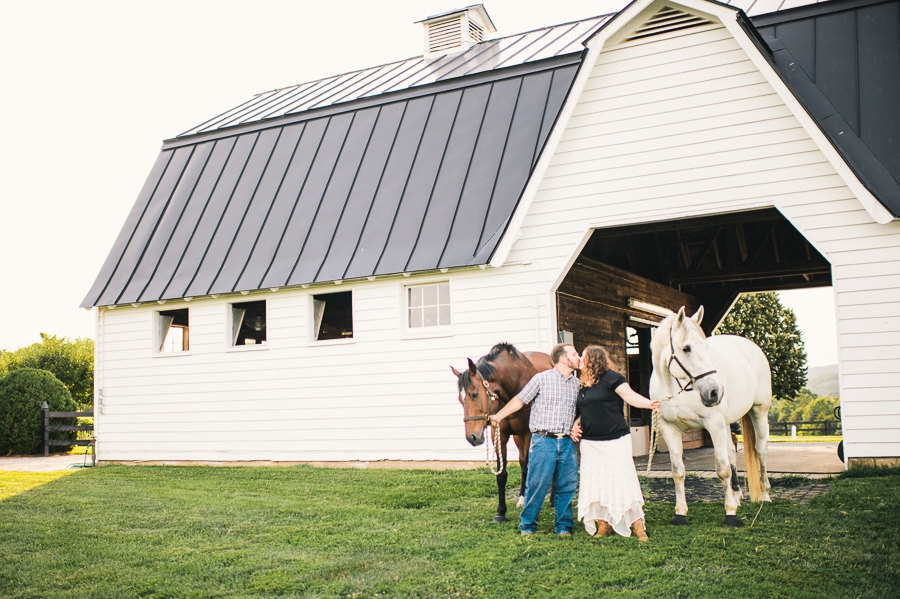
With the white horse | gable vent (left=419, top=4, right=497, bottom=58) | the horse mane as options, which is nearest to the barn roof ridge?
gable vent (left=419, top=4, right=497, bottom=58)

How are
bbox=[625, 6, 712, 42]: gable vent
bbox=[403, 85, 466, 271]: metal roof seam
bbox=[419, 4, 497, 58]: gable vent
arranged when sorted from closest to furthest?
bbox=[625, 6, 712, 42]: gable vent, bbox=[403, 85, 466, 271]: metal roof seam, bbox=[419, 4, 497, 58]: gable vent

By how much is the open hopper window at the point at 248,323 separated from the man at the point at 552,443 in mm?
8569

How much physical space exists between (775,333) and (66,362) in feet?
109

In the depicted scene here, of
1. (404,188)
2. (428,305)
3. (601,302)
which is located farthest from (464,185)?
(601,302)

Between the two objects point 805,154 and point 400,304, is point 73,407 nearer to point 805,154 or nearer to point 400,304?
point 400,304

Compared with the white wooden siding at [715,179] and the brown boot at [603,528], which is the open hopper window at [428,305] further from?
the brown boot at [603,528]

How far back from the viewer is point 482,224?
12.2 meters

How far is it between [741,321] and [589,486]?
35.6 meters

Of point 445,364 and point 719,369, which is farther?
point 445,364

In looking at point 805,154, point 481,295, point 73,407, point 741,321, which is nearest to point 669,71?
point 805,154

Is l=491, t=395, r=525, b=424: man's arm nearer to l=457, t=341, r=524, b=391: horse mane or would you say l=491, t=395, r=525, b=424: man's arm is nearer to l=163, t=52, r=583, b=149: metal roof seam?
l=457, t=341, r=524, b=391: horse mane

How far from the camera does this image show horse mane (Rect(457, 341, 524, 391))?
22.8ft

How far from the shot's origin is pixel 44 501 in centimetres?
1015

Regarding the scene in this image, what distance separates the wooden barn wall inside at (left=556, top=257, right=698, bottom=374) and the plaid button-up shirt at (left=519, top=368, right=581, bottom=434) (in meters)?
5.96
